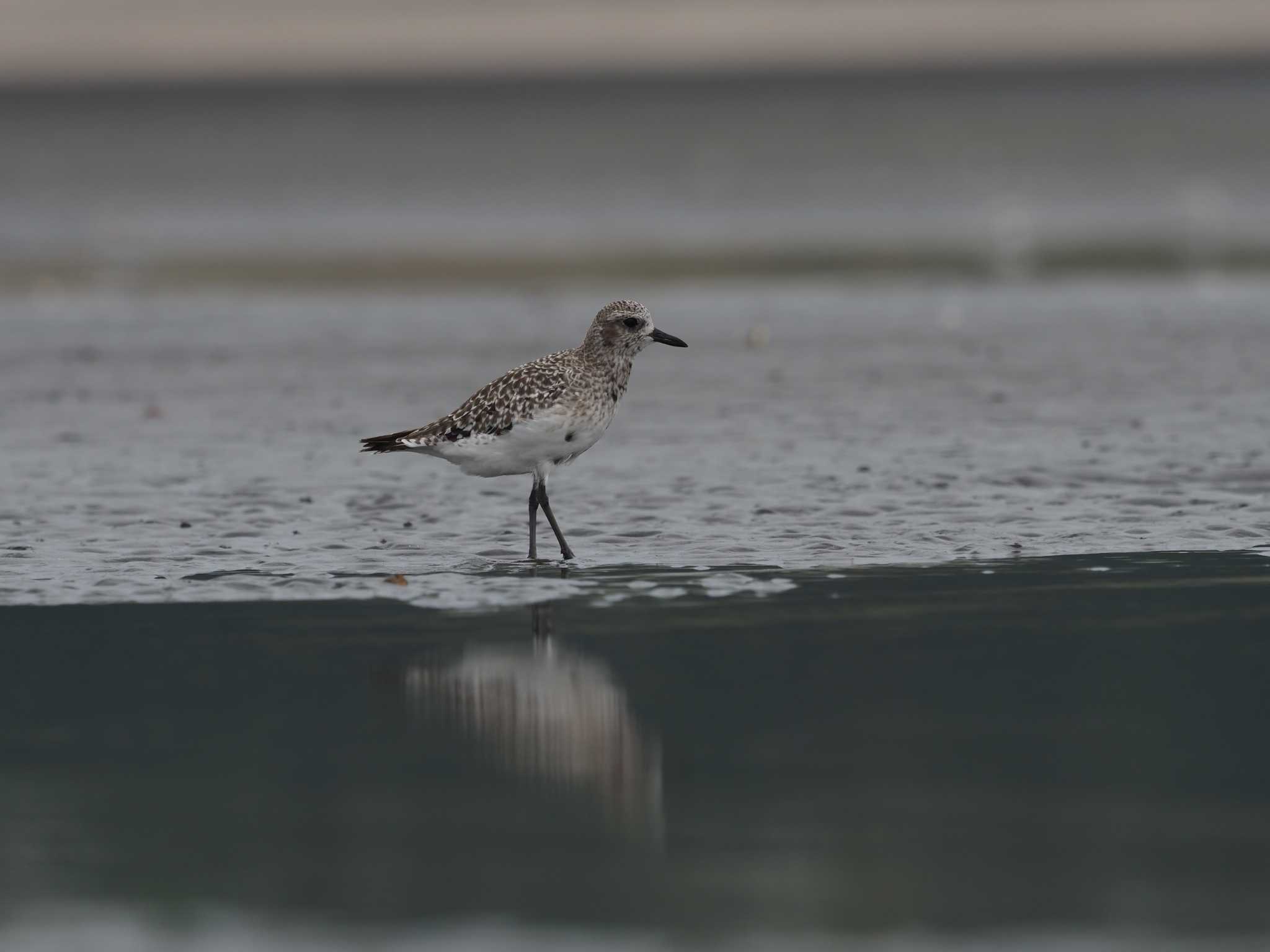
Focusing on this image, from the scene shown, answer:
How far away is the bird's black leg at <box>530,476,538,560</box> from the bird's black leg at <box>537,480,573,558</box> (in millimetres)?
22

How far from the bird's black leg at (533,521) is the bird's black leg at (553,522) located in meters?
0.02

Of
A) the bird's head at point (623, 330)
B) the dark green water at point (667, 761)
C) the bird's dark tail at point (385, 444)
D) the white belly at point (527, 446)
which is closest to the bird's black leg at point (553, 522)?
the white belly at point (527, 446)

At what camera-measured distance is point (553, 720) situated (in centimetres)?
782

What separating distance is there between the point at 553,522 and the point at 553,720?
11.9 ft

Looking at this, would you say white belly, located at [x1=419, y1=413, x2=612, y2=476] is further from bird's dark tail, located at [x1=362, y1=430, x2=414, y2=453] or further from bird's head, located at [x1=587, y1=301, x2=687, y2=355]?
bird's head, located at [x1=587, y1=301, x2=687, y2=355]

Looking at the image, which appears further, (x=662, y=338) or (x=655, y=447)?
(x=655, y=447)

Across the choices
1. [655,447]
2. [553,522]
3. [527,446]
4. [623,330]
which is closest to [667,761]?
[553,522]

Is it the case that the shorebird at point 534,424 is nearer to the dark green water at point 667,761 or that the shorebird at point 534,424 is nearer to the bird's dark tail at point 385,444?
the bird's dark tail at point 385,444

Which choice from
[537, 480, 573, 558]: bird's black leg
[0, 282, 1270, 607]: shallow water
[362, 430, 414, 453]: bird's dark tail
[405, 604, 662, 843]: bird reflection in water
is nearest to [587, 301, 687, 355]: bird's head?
[537, 480, 573, 558]: bird's black leg

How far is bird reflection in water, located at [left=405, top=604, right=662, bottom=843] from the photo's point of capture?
22.6 feet

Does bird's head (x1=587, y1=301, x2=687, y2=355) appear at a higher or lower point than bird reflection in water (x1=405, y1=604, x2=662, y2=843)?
higher

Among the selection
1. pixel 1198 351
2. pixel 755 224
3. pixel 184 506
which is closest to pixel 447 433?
pixel 184 506

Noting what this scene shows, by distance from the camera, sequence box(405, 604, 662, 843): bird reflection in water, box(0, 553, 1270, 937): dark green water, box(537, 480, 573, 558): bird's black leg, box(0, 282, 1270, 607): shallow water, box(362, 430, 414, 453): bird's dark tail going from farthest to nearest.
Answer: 1. box(362, 430, 414, 453): bird's dark tail
2. box(0, 282, 1270, 607): shallow water
3. box(537, 480, 573, 558): bird's black leg
4. box(405, 604, 662, 843): bird reflection in water
5. box(0, 553, 1270, 937): dark green water

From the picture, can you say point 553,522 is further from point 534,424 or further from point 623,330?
point 623,330
